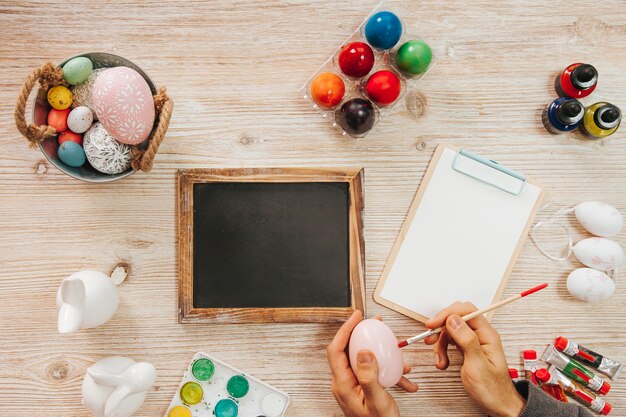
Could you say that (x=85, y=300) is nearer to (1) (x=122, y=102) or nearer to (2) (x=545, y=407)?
(1) (x=122, y=102)

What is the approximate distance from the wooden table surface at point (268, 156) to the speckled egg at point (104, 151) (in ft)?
0.36

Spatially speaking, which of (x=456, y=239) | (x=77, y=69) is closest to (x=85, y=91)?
(x=77, y=69)

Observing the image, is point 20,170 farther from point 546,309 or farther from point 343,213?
point 546,309

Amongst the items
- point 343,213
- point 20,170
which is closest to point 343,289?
point 343,213

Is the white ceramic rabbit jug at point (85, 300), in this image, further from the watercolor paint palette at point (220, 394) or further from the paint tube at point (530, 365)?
the paint tube at point (530, 365)

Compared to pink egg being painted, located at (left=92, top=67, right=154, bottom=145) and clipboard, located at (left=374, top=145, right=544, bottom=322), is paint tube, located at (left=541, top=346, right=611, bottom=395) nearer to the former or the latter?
clipboard, located at (left=374, top=145, right=544, bottom=322)

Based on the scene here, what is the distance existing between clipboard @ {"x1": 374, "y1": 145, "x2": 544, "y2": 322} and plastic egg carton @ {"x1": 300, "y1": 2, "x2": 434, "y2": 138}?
0.44ft

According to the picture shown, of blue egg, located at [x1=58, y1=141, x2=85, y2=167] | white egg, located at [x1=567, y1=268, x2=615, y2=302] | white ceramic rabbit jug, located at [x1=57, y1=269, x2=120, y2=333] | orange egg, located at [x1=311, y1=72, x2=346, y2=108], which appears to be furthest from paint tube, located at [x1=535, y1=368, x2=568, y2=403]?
blue egg, located at [x1=58, y1=141, x2=85, y2=167]

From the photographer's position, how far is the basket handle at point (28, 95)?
0.79m

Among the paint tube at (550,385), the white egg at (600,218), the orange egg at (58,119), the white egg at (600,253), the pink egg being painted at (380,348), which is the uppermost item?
the orange egg at (58,119)

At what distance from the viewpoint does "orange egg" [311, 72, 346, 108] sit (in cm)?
92

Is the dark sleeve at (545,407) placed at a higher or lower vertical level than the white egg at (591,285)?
lower

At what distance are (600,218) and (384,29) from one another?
527 millimetres

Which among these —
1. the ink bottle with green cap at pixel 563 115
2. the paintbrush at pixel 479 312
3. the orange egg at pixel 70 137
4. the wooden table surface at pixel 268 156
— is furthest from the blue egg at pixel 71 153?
the ink bottle with green cap at pixel 563 115
